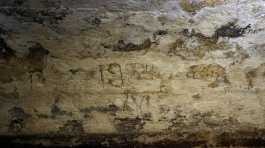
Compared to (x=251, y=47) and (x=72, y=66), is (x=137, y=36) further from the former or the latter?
(x=251, y=47)

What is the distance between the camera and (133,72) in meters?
2.02

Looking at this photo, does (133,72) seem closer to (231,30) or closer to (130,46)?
(130,46)

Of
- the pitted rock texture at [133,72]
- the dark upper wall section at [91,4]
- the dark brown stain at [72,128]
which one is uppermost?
the dark upper wall section at [91,4]

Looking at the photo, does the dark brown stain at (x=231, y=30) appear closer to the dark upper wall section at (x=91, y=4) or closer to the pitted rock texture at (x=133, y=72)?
the pitted rock texture at (x=133, y=72)

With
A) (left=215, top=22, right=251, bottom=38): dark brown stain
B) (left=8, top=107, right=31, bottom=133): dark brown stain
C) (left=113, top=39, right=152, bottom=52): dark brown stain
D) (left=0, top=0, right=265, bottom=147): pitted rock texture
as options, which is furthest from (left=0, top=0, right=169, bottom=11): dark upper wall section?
(left=8, top=107, right=31, bottom=133): dark brown stain

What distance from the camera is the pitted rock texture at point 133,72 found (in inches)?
76.8

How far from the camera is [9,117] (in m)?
2.06

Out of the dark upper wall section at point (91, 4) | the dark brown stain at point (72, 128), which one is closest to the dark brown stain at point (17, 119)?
the dark brown stain at point (72, 128)

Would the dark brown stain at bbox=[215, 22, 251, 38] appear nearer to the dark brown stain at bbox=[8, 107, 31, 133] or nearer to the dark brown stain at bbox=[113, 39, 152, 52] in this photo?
the dark brown stain at bbox=[113, 39, 152, 52]

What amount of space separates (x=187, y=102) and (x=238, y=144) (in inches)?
14.8

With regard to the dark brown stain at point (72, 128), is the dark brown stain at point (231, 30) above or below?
above

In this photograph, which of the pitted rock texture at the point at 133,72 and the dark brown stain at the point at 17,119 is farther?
the dark brown stain at the point at 17,119

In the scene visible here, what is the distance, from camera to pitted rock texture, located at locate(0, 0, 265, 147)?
1950 mm

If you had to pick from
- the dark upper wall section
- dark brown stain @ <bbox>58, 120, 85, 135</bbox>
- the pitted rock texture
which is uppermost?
the dark upper wall section
